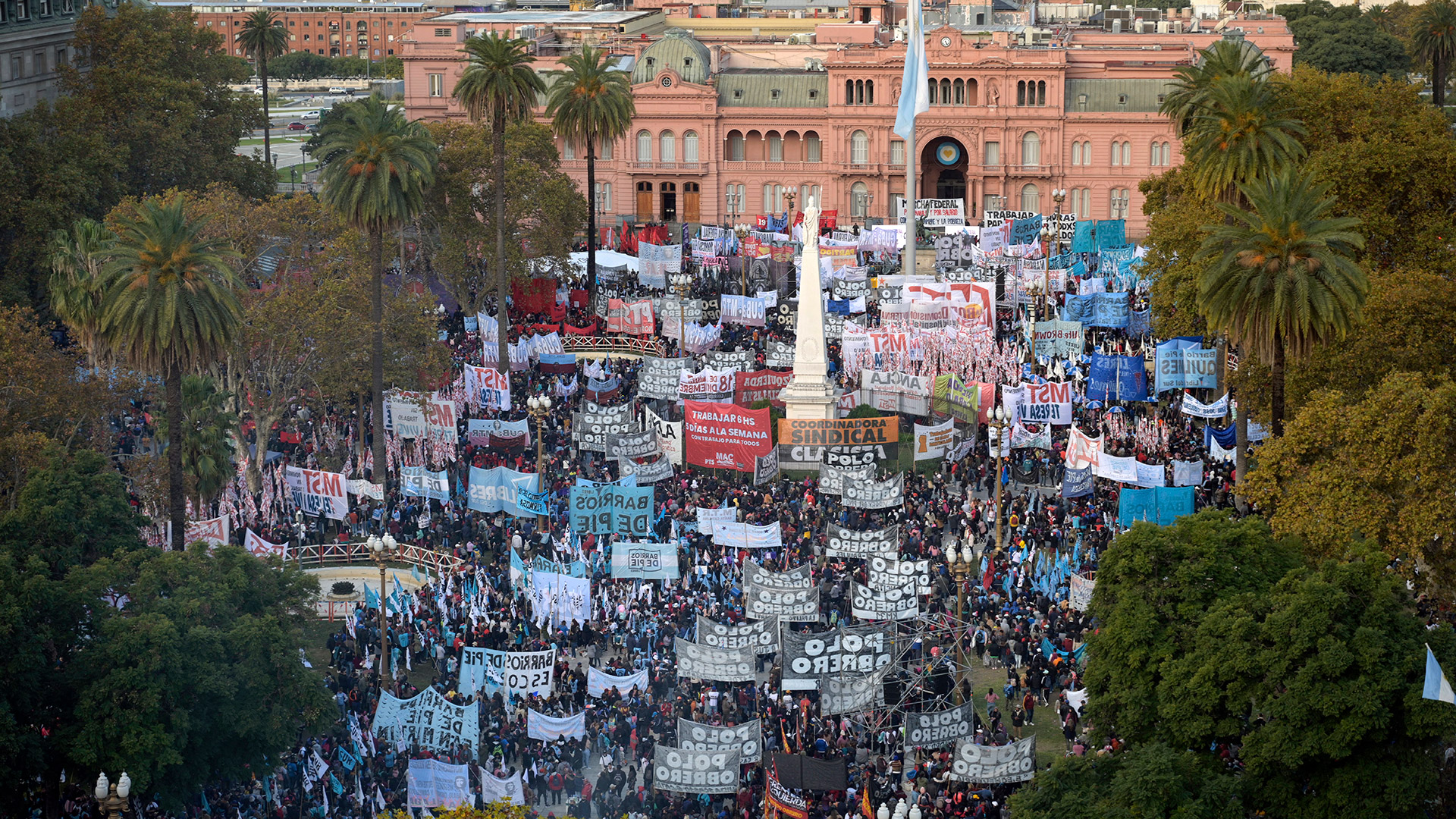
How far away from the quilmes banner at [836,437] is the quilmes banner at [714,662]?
50.0 ft

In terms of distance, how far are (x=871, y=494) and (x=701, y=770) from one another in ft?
52.2

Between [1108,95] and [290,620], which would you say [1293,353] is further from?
[1108,95]

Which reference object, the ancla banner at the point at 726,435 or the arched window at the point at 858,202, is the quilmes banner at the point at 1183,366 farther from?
the arched window at the point at 858,202

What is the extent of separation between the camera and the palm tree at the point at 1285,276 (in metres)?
46.8

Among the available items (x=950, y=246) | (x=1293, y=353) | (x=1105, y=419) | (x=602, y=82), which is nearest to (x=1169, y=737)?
(x=1293, y=353)

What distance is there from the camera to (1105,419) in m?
59.7

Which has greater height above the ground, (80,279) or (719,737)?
(80,279)

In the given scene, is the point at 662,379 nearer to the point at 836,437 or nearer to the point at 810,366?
the point at 810,366

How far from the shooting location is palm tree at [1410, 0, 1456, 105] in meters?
115

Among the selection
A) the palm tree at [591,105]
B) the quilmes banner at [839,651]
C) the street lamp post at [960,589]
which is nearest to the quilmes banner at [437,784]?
the quilmes banner at [839,651]

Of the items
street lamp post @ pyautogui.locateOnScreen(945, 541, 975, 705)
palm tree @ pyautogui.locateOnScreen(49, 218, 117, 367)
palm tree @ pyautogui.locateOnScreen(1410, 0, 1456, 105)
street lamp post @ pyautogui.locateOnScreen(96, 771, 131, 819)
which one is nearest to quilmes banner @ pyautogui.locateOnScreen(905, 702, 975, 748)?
street lamp post @ pyautogui.locateOnScreen(945, 541, 975, 705)

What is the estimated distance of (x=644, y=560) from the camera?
46.5 meters

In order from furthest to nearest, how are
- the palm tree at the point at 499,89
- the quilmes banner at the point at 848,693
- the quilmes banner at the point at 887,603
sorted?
the palm tree at the point at 499,89 < the quilmes banner at the point at 887,603 < the quilmes banner at the point at 848,693

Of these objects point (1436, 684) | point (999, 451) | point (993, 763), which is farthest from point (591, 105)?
point (1436, 684)
